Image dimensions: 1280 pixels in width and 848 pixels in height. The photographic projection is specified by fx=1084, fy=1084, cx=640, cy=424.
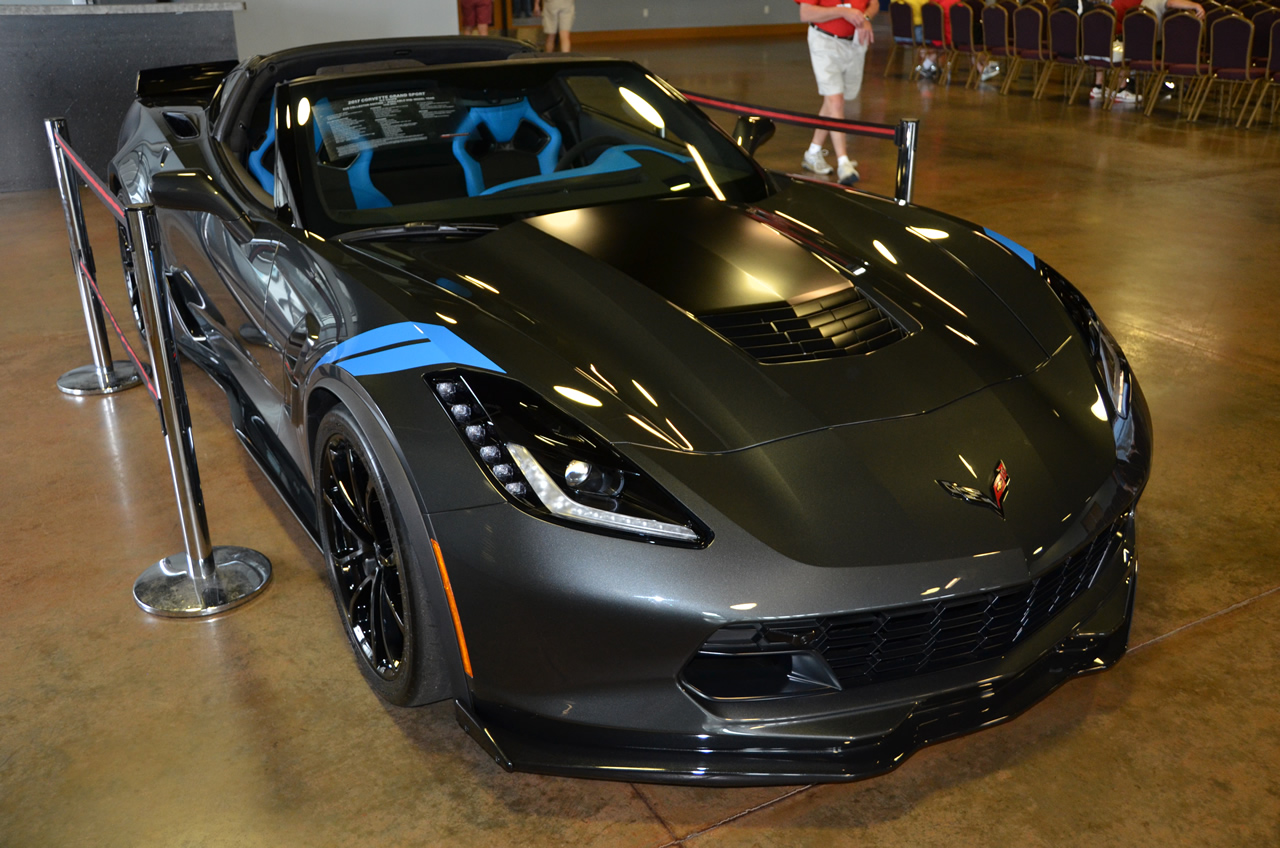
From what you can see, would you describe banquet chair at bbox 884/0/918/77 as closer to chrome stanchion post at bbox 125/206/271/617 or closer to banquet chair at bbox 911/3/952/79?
banquet chair at bbox 911/3/952/79

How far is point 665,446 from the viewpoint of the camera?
5.76ft

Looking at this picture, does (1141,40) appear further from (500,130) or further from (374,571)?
(374,571)

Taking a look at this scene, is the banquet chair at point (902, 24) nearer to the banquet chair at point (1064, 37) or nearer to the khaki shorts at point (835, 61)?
the banquet chair at point (1064, 37)

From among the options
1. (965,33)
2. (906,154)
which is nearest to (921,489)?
(906,154)

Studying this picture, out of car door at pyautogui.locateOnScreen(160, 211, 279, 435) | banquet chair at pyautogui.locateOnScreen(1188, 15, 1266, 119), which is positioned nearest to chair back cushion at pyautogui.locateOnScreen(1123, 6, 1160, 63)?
banquet chair at pyautogui.locateOnScreen(1188, 15, 1266, 119)

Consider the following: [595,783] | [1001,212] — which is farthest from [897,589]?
[1001,212]

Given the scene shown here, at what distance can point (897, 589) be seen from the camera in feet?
5.34

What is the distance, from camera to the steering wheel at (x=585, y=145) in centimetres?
288

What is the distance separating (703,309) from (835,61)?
5.18 m

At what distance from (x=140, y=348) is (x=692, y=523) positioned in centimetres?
318

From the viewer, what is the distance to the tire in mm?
1850

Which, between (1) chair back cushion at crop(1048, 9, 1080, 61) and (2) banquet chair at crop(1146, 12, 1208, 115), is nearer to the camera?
(2) banquet chair at crop(1146, 12, 1208, 115)

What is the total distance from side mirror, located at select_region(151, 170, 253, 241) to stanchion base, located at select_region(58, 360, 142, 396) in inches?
58.6

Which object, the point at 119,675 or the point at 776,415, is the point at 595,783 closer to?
the point at 776,415
